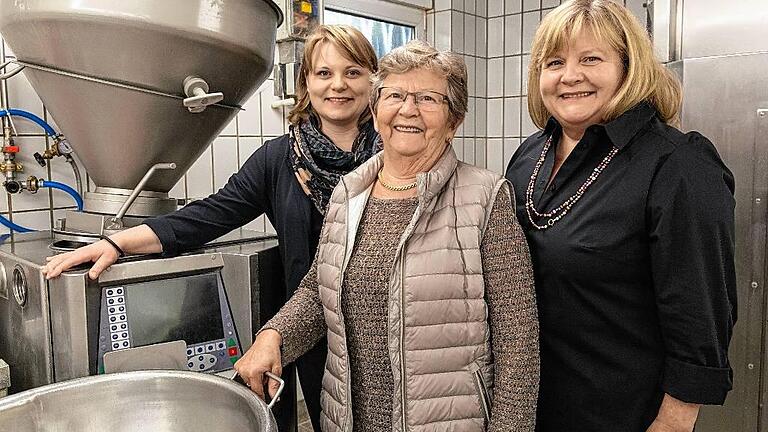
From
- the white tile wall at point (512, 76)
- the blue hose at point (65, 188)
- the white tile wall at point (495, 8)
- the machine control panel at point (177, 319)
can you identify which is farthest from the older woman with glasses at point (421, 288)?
the white tile wall at point (495, 8)

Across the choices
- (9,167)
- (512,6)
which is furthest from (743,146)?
(9,167)

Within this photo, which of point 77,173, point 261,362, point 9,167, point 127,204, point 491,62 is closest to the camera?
point 261,362

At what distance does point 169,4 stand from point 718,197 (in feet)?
3.16

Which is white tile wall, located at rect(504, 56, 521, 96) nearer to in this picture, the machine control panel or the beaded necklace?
the beaded necklace

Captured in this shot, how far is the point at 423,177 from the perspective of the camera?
1090mm

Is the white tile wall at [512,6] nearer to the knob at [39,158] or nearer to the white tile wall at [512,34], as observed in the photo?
the white tile wall at [512,34]

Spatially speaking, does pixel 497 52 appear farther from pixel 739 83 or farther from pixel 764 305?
pixel 764 305

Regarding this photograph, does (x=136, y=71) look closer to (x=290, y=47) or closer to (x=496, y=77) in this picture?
(x=290, y=47)

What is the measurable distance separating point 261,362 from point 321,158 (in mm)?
450

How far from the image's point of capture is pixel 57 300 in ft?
3.49

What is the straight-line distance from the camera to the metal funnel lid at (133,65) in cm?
113

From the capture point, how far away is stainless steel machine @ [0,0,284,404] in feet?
3.59

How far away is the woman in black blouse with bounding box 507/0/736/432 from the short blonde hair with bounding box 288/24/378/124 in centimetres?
38

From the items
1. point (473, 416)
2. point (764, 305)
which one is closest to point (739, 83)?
point (764, 305)
